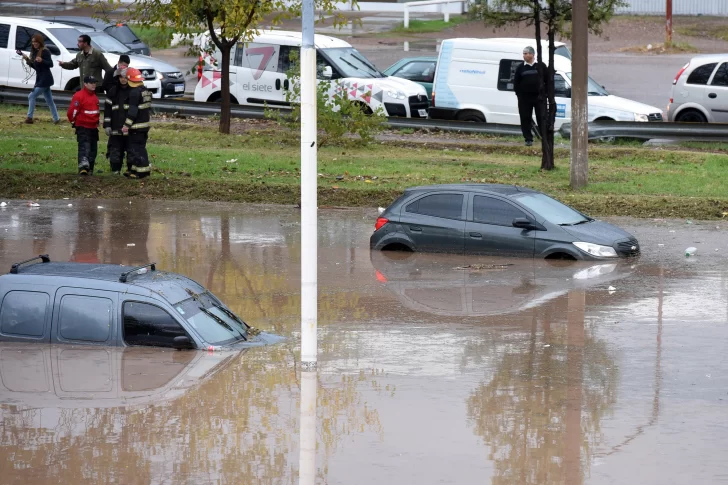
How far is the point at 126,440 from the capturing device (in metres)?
9.38

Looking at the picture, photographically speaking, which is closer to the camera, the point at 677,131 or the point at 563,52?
the point at 677,131

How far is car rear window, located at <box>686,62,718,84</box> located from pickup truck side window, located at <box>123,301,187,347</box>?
18551 mm

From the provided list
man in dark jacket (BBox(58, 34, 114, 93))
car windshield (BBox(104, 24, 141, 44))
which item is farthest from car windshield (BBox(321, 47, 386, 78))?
car windshield (BBox(104, 24, 141, 44))

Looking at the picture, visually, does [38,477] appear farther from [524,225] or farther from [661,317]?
[524,225]

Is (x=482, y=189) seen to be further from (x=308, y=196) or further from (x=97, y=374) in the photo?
(x=97, y=374)

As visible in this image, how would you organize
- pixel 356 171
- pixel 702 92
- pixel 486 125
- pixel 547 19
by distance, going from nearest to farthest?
1. pixel 547 19
2. pixel 356 171
3. pixel 702 92
4. pixel 486 125

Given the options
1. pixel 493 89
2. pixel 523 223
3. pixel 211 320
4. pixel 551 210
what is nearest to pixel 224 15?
pixel 493 89

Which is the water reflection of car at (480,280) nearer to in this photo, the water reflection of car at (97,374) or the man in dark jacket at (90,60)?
the water reflection of car at (97,374)

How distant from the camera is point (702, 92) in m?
26.7

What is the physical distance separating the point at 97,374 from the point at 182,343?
0.85m

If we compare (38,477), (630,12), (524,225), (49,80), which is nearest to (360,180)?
(524,225)

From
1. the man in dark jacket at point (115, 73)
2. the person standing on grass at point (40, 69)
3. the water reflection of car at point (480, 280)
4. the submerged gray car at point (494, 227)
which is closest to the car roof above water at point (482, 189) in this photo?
the submerged gray car at point (494, 227)

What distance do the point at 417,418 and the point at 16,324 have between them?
159 inches

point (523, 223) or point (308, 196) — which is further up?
point (308, 196)
